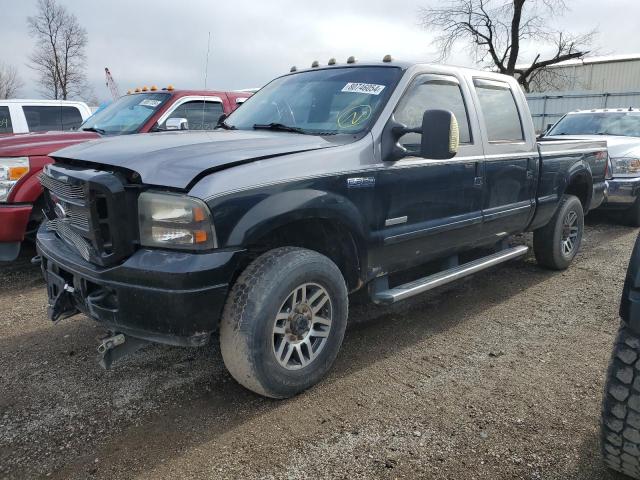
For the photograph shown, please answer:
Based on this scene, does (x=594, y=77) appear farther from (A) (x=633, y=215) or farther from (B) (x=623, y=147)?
(A) (x=633, y=215)

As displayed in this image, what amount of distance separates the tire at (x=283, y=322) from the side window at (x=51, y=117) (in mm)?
6455

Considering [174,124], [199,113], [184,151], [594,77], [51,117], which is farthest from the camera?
[594,77]

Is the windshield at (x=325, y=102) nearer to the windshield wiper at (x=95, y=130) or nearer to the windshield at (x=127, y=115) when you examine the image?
the windshield at (x=127, y=115)

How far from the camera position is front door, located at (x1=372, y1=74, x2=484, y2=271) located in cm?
334

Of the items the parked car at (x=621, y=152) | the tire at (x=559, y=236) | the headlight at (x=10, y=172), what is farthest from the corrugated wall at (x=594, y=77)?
the headlight at (x=10, y=172)

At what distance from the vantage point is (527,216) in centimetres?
473

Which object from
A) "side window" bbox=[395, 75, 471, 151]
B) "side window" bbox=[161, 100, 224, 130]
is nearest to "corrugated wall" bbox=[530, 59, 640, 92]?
"side window" bbox=[161, 100, 224, 130]

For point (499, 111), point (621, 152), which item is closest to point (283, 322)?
point (499, 111)

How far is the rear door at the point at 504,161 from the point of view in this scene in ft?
13.7

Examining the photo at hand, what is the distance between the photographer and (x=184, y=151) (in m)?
2.73

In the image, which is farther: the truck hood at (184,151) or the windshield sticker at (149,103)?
the windshield sticker at (149,103)

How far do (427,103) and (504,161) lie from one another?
39.7 inches

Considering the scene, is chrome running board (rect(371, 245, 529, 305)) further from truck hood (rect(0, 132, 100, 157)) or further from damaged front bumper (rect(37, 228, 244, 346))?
truck hood (rect(0, 132, 100, 157))

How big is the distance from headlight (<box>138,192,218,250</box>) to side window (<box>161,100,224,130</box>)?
3997 mm
